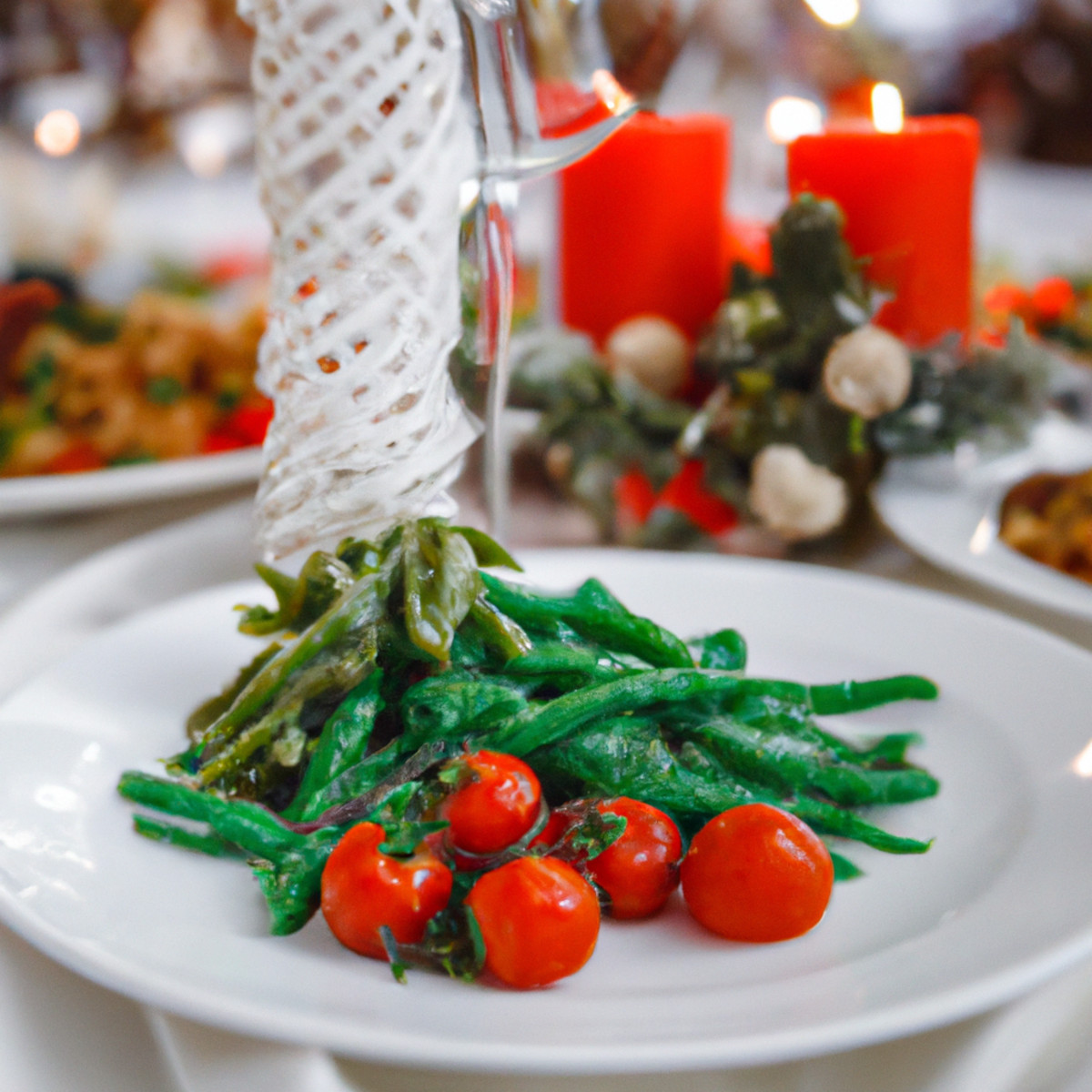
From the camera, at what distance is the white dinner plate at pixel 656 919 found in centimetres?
51

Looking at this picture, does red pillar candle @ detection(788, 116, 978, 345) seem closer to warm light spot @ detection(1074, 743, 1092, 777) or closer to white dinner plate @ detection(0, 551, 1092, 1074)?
white dinner plate @ detection(0, 551, 1092, 1074)

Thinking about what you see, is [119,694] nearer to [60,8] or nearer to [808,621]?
[808,621]

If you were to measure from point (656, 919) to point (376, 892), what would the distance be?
17cm

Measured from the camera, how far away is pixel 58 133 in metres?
4.11

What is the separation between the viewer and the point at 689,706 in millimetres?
763

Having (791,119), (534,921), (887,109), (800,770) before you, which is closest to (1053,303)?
(791,119)

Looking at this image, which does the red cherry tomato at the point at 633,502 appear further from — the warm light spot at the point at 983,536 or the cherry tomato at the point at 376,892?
the cherry tomato at the point at 376,892

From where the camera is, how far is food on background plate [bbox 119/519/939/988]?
60cm

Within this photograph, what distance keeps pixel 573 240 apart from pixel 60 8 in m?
3.73

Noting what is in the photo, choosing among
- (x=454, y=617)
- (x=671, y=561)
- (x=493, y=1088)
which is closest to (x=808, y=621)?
(x=671, y=561)

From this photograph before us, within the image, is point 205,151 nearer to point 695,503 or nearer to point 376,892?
point 695,503

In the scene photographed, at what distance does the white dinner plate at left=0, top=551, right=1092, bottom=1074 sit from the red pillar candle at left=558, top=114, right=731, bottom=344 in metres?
0.58

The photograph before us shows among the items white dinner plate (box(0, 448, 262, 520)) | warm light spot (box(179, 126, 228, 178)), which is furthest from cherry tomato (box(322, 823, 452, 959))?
warm light spot (box(179, 126, 228, 178))

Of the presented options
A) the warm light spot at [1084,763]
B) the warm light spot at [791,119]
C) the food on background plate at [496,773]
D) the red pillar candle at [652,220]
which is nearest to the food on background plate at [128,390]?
the red pillar candle at [652,220]
